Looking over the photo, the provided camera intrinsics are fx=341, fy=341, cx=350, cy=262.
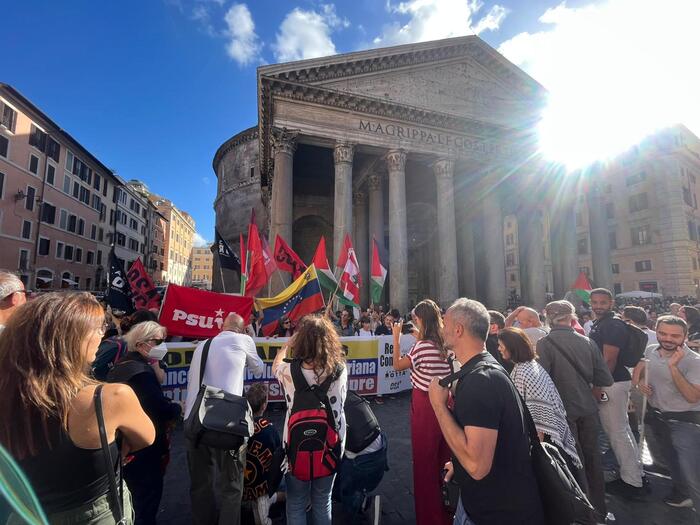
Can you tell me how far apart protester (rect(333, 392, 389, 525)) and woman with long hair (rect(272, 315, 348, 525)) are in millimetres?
284

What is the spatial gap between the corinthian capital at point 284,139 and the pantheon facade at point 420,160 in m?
0.04

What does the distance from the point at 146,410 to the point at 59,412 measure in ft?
5.09

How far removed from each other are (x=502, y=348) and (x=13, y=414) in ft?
9.96

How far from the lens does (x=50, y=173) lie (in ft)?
90.5

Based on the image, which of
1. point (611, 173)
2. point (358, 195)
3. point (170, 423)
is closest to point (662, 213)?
point (611, 173)

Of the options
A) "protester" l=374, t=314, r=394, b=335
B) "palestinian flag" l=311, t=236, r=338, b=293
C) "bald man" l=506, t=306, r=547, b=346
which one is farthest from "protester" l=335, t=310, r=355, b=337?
"bald man" l=506, t=306, r=547, b=346

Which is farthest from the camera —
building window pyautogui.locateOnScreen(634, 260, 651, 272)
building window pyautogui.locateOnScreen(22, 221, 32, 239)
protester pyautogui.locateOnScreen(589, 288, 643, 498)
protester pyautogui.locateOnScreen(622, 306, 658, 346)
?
building window pyautogui.locateOnScreen(634, 260, 651, 272)

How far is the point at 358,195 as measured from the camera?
21594 millimetres

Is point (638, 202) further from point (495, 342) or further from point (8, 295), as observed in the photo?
point (8, 295)

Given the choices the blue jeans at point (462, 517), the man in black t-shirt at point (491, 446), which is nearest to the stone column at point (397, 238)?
the blue jeans at point (462, 517)

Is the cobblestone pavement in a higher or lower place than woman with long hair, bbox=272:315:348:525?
lower

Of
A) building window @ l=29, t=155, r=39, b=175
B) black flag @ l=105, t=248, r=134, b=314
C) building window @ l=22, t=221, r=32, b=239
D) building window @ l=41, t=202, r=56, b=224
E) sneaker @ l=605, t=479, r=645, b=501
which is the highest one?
building window @ l=29, t=155, r=39, b=175

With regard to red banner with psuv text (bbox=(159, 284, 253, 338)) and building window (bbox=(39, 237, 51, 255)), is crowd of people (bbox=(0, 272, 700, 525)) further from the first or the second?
building window (bbox=(39, 237, 51, 255))

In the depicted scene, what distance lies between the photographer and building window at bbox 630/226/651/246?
3066cm
